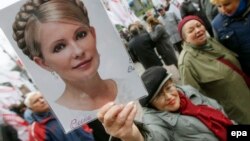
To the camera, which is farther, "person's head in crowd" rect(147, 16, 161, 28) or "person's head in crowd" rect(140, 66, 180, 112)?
Answer: "person's head in crowd" rect(147, 16, 161, 28)

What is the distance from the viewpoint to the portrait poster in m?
1.15

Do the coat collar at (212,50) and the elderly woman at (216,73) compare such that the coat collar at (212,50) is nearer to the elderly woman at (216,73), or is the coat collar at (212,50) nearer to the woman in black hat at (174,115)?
the elderly woman at (216,73)

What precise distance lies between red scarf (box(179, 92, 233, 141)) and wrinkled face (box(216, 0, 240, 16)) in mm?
697

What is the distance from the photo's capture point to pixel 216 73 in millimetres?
2584

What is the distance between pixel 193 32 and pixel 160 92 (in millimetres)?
814

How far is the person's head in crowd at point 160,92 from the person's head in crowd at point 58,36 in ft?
2.89

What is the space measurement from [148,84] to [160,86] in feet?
0.22

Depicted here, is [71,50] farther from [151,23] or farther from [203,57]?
[151,23]

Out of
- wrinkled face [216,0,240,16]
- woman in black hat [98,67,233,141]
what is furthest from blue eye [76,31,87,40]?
wrinkled face [216,0,240,16]

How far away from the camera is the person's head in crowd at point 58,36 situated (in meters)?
1.12

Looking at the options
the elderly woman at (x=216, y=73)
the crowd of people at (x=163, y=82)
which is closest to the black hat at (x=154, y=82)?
the crowd of people at (x=163, y=82)

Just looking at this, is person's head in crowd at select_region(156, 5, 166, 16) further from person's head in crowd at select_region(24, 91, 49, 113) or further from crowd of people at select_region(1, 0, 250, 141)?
person's head in crowd at select_region(24, 91, 49, 113)

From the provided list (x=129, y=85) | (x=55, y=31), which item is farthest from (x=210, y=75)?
(x=55, y=31)

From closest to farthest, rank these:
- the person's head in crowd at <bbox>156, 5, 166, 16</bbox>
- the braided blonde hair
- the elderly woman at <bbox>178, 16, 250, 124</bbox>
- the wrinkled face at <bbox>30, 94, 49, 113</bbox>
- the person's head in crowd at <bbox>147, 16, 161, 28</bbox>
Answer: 1. the braided blonde hair
2. the elderly woman at <bbox>178, 16, 250, 124</bbox>
3. the wrinkled face at <bbox>30, 94, 49, 113</bbox>
4. the person's head in crowd at <bbox>147, 16, 161, 28</bbox>
5. the person's head in crowd at <bbox>156, 5, 166, 16</bbox>
